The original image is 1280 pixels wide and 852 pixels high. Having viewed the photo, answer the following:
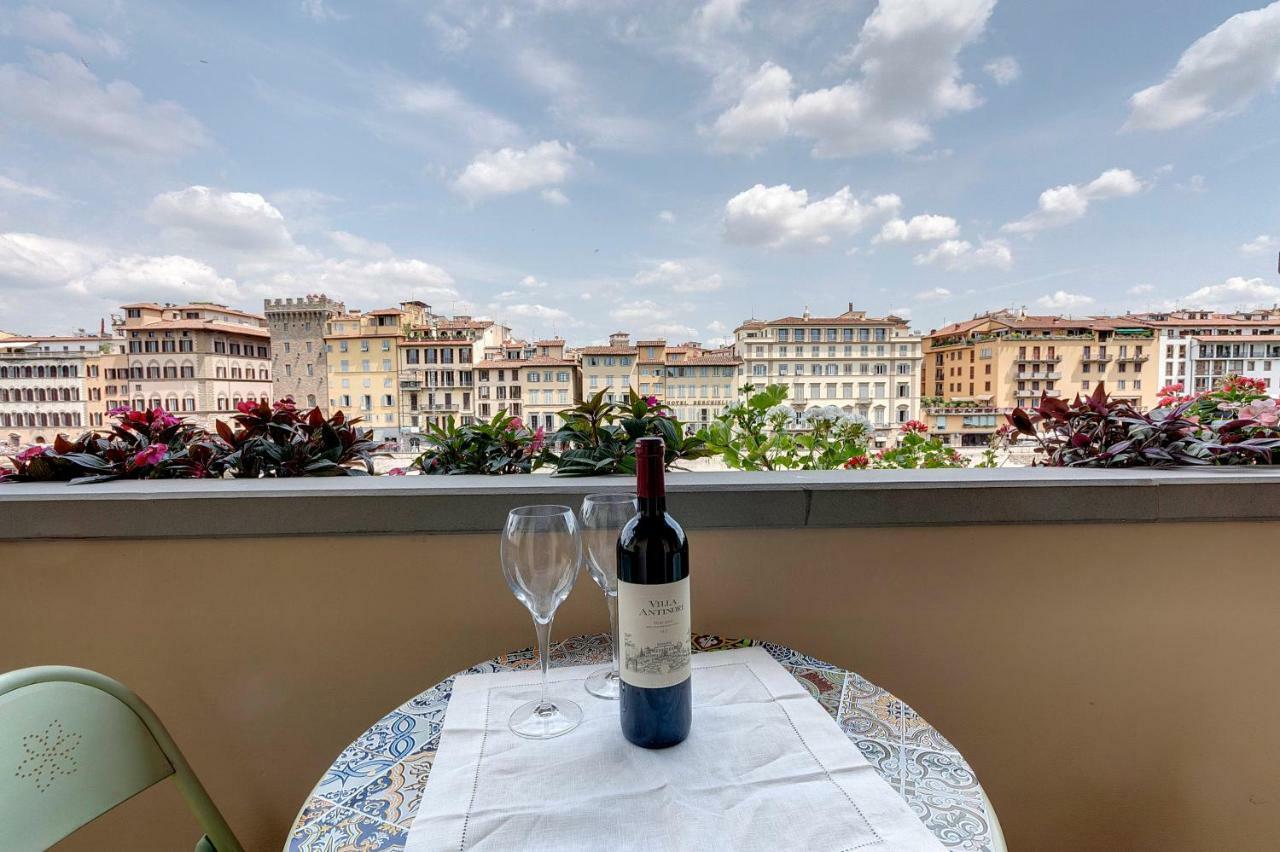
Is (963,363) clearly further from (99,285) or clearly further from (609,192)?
(99,285)

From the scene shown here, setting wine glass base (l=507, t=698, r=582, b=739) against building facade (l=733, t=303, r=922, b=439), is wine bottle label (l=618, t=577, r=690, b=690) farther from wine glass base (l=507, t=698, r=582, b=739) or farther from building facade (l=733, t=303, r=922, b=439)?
building facade (l=733, t=303, r=922, b=439)

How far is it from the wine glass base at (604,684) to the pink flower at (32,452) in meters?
1.35

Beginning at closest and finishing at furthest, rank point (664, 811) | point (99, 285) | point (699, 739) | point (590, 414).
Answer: point (664, 811)
point (699, 739)
point (590, 414)
point (99, 285)

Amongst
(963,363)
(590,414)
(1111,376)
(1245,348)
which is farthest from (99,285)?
(1245,348)

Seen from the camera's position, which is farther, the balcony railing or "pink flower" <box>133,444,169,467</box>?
"pink flower" <box>133,444,169,467</box>

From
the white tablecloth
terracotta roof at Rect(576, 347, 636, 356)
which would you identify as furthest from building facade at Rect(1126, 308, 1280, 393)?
the white tablecloth

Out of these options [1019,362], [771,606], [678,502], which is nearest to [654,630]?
[678,502]

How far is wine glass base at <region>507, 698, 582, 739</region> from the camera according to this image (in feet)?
2.22

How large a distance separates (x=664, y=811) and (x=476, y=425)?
106 centimetres

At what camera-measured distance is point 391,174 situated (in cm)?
151

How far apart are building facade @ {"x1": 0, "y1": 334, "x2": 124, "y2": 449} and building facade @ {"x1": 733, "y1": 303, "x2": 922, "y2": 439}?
65.4 inches

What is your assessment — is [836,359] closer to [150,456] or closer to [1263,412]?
[1263,412]

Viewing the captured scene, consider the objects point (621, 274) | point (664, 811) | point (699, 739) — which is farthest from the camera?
point (621, 274)

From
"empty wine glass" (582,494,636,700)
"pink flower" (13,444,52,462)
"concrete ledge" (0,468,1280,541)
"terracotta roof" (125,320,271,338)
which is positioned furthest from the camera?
"terracotta roof" (125,320,271,338)
